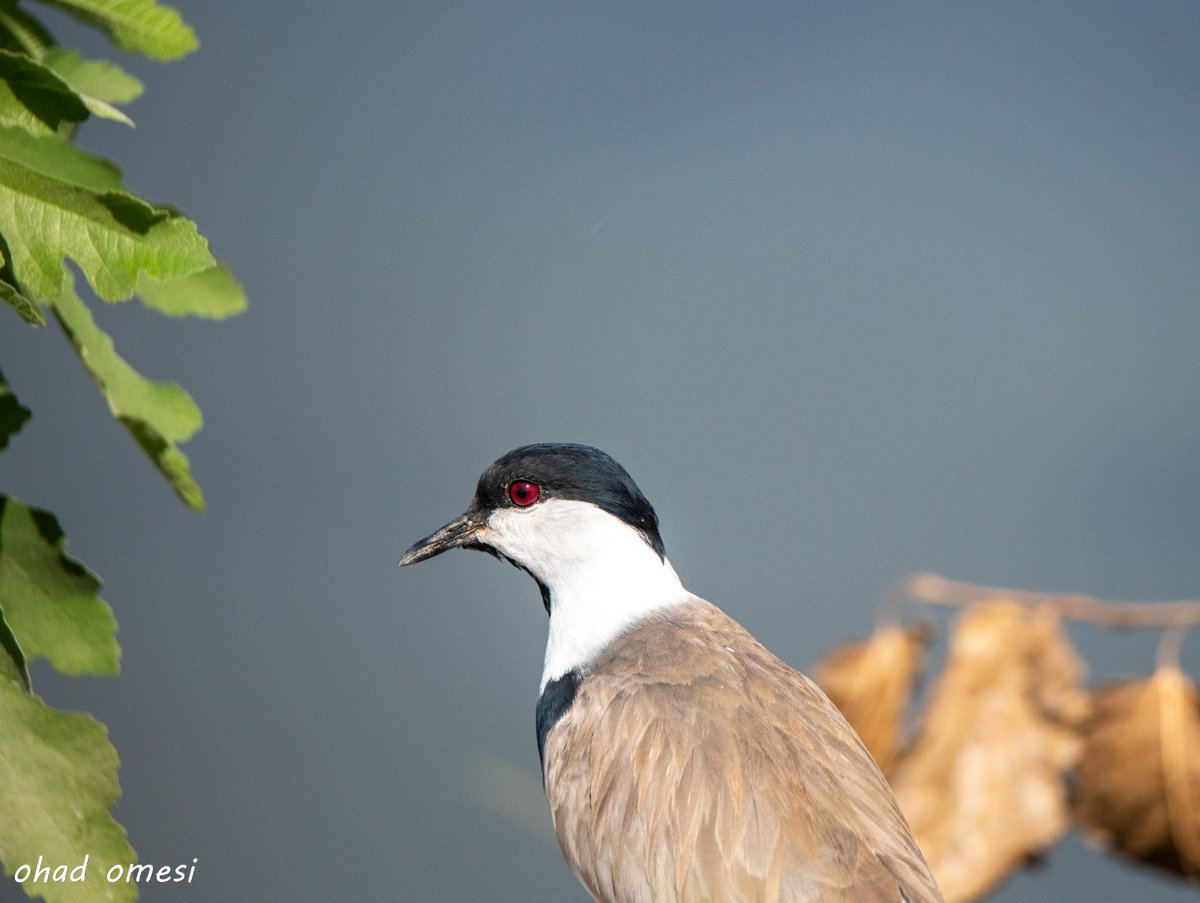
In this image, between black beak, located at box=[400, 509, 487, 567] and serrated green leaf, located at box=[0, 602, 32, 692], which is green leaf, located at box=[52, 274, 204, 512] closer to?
serrated green leaf, located at box=[0, 602, 32, 692]

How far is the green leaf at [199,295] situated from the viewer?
76cm

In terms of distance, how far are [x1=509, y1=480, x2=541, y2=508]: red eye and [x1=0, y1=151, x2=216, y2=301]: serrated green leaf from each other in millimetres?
808

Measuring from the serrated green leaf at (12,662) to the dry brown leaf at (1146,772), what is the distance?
55.0 inches

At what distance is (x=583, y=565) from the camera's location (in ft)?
4.40

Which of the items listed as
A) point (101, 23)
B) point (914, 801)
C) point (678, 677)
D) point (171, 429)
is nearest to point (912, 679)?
point (914, 801)

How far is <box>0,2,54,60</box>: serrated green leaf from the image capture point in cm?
65

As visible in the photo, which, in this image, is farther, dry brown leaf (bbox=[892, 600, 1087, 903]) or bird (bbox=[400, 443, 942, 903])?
dry brown leaf (bbox=[892, 600, 1087, 903])

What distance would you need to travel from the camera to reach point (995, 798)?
1.56 m

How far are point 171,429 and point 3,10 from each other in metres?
0.26

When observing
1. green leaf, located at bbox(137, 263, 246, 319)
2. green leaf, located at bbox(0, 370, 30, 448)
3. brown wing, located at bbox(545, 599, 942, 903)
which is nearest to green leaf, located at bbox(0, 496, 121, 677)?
green leaf, located at bbox(0, 370, 30, 448)

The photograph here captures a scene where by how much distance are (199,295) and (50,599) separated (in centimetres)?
22

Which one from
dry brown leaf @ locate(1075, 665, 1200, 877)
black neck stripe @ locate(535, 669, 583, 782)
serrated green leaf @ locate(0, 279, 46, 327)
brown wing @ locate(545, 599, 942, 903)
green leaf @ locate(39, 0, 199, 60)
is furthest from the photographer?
dry brown leaf @ locate(1075, 665, 1200, 877)

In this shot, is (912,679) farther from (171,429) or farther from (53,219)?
(53,219)

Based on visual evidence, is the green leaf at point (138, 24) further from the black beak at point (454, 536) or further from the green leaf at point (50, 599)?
the black beak at point (454, 536)
